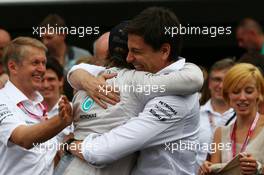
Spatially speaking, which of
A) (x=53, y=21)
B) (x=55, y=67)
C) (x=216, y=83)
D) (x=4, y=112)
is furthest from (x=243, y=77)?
(x=53, y=21)

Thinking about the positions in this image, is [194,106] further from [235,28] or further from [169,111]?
[235,28]

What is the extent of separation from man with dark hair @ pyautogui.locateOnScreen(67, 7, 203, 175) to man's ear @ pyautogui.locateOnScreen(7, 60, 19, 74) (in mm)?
1358

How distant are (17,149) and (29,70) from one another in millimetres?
755

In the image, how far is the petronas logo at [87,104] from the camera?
5.58 metres

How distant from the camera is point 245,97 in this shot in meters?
6.84

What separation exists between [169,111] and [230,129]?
1410 millimetres

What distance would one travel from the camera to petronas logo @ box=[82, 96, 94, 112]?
5.58 metres

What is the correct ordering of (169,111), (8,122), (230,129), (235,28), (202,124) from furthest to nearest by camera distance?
(235,28) < (202,124) < (230,129) < (8,122) < (169,111)

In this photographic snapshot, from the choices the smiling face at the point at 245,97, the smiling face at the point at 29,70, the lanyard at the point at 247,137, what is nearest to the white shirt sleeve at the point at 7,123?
the smiling face at the point at 29,70

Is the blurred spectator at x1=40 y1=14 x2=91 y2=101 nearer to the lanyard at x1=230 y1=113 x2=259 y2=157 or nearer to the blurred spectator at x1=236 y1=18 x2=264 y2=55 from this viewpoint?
the blurred spectator at x1=236 y1=18 x2=264 y2=55

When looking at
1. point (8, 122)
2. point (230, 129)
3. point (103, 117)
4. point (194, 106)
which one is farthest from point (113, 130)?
point (230, 129)

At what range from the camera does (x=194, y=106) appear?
5.58 m

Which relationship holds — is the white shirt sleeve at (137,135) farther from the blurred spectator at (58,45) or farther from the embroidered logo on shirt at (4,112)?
the blurred spectator at (58,45)

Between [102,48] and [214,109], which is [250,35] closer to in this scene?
[214,109]
